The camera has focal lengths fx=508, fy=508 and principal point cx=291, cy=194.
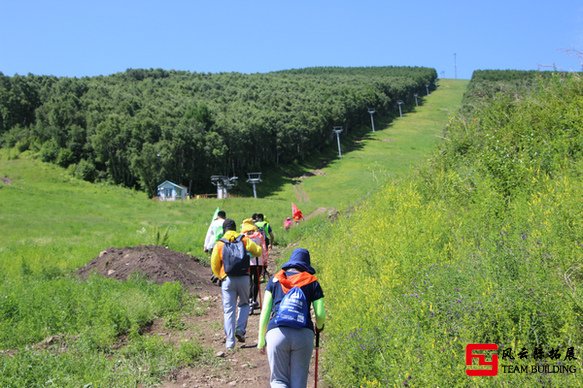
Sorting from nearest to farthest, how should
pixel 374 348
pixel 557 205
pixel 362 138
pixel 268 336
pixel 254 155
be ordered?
pixel 268 336
pixel 374 348
pixel 557 205
pixel 254 155
pixel 362 138

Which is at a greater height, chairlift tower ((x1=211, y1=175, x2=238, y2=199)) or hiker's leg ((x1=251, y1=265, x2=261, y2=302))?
hiker's leg ((x1=251, y1=265, x2=261, y2=302))

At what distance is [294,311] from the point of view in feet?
17.3

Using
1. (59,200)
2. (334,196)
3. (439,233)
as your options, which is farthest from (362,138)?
(439,233)

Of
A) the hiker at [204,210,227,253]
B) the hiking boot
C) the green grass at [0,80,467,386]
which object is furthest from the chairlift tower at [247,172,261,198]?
the hiking boot

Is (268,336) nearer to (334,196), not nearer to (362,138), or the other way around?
(334,196)

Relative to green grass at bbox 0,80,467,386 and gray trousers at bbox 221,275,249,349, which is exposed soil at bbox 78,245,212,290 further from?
gray trousers at bbox 221,275,249,349

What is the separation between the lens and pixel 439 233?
8.01m

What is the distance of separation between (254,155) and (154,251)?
59.3 metres

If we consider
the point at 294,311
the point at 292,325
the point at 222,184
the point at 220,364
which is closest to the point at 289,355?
the point at 292,325

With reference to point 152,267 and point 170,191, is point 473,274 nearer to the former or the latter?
point 152,267

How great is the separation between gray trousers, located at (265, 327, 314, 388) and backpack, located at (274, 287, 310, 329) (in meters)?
0.08

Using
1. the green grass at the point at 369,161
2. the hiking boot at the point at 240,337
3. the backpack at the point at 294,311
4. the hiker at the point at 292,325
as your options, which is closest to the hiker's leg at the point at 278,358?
the hiker at the point at 292,325

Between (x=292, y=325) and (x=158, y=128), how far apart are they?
6292 centimetres

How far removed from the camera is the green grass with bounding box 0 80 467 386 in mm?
7215
